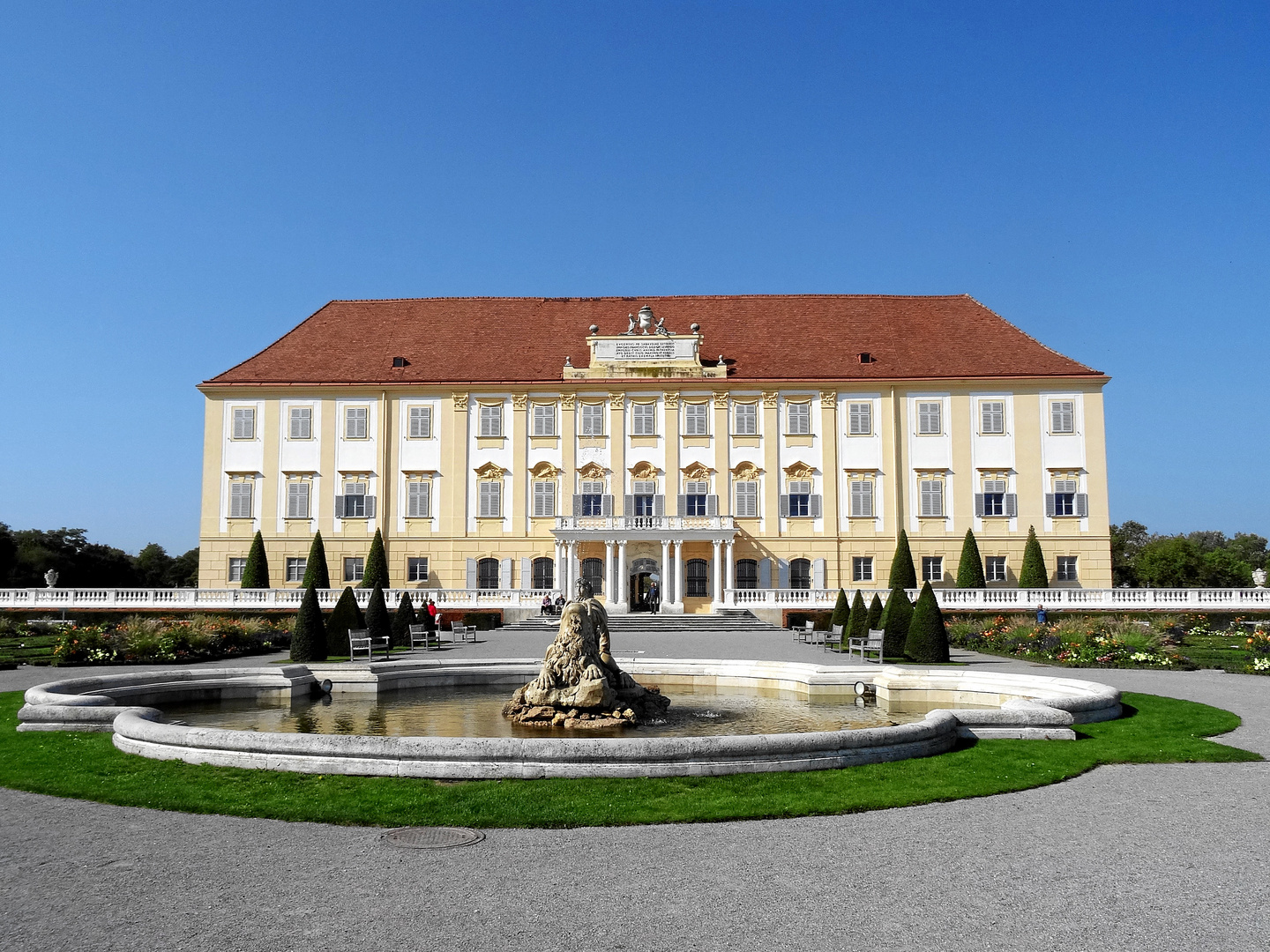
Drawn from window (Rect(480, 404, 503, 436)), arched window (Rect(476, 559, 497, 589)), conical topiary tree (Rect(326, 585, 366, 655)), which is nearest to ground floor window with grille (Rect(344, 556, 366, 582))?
arched window (Rect(476, 559, 497, 589))

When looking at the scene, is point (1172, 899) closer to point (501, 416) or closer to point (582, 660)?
point (582, 660)

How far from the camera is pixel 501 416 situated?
145 feet

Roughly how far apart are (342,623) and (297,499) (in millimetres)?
21440

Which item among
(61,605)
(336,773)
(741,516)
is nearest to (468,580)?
(741,516)

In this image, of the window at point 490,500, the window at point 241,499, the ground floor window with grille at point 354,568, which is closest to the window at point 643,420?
the window at point 490,500

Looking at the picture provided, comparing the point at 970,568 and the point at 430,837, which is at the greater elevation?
the point at 970,568

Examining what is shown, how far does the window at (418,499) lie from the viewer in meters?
43.7

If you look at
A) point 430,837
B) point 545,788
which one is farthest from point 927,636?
point 430,837

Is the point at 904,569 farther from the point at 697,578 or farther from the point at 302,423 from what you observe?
the point at 302,423

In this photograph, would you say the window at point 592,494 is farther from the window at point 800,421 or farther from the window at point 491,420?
Result: the window at point 800,421

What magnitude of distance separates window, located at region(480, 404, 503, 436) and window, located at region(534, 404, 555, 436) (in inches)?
59.8

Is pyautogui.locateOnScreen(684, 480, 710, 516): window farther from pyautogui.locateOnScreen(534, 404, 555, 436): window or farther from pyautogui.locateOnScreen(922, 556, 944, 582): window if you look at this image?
pyautogui.locateOnScreen(922, 556, 944, 582): window

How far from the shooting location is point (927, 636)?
2175cm

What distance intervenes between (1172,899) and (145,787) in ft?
26.1
